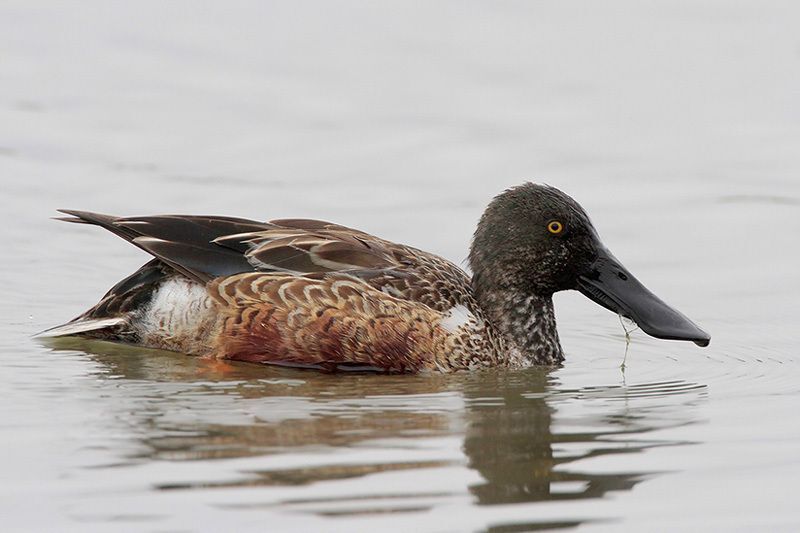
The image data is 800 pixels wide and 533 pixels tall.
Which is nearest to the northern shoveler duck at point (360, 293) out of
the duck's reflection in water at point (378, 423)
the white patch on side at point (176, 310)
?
the white patch on side at point (176, 310)

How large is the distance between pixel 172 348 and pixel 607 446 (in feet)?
11.5

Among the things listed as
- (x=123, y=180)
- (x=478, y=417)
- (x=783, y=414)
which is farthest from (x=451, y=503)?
(x=123, y=180)

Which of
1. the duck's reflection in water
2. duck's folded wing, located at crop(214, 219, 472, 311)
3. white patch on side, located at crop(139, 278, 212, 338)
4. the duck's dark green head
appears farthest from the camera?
the duck's dark green head

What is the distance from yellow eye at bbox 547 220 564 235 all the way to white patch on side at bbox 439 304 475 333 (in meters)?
0.79

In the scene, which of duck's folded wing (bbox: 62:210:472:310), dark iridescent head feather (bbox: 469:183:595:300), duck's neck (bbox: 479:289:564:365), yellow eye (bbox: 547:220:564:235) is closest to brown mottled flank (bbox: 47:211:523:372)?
duck's folded wing (bbox: 62:210:472:310)

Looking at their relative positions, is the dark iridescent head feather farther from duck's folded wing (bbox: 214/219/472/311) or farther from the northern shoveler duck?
duck's folded wing (bbox: 214/219/472/311)

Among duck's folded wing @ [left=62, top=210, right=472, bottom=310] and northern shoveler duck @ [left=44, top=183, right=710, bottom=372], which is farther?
duck's folded wing @ [left=62, top=210, right=472, bottom=310]

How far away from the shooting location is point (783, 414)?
363 inches

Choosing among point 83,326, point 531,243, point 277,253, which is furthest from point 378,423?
point 83,326

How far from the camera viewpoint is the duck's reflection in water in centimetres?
769

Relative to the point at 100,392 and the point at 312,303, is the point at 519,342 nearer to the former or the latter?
the point at 312,303

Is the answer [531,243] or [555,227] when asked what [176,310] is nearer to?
[531,243]

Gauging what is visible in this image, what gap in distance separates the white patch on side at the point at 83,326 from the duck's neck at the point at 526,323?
2.47 meters

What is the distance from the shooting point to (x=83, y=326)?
10.8 m
